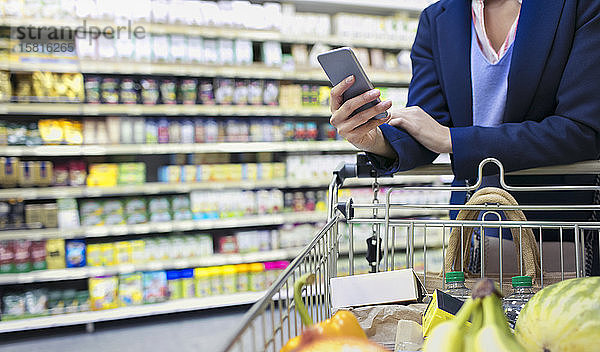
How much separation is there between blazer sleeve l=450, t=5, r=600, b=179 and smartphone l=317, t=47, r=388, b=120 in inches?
8.7

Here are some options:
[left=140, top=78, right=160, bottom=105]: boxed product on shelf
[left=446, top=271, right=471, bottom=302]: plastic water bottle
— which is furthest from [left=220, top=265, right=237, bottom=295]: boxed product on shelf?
[left=446, top=271, right=471, bottom=302]: plastic water bottle

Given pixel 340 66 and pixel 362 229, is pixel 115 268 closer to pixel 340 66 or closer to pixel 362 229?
pixel 362 229

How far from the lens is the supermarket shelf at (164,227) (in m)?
2.88

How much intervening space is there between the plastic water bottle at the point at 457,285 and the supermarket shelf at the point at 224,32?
110 inches

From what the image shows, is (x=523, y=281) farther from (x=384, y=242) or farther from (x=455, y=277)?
(x=384, y=242)

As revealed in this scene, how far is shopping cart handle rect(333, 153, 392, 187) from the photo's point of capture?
99 cm

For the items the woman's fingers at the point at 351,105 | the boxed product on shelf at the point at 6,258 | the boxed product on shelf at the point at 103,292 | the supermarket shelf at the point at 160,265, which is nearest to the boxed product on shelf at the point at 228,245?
the supermarket shelf at the point at 160,265

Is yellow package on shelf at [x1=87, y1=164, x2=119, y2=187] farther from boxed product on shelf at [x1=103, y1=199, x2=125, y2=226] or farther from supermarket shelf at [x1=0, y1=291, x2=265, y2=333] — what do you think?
supermarket shelf at [x1=0, y1=291, x2=265, y2=333]

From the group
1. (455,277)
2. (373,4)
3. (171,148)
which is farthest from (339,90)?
(373,4)

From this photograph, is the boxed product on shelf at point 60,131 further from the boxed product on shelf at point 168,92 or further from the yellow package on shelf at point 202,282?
the yellow package on shelf at point 202,282

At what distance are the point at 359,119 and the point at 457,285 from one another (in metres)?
0.34

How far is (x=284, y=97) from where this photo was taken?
338cm

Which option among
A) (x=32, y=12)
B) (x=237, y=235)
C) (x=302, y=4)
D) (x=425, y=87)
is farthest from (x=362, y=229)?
(x=32, y=12)

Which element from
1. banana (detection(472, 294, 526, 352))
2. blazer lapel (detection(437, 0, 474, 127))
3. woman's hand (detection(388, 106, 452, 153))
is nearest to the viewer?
banana (detection(472, 294, 526, 352))
